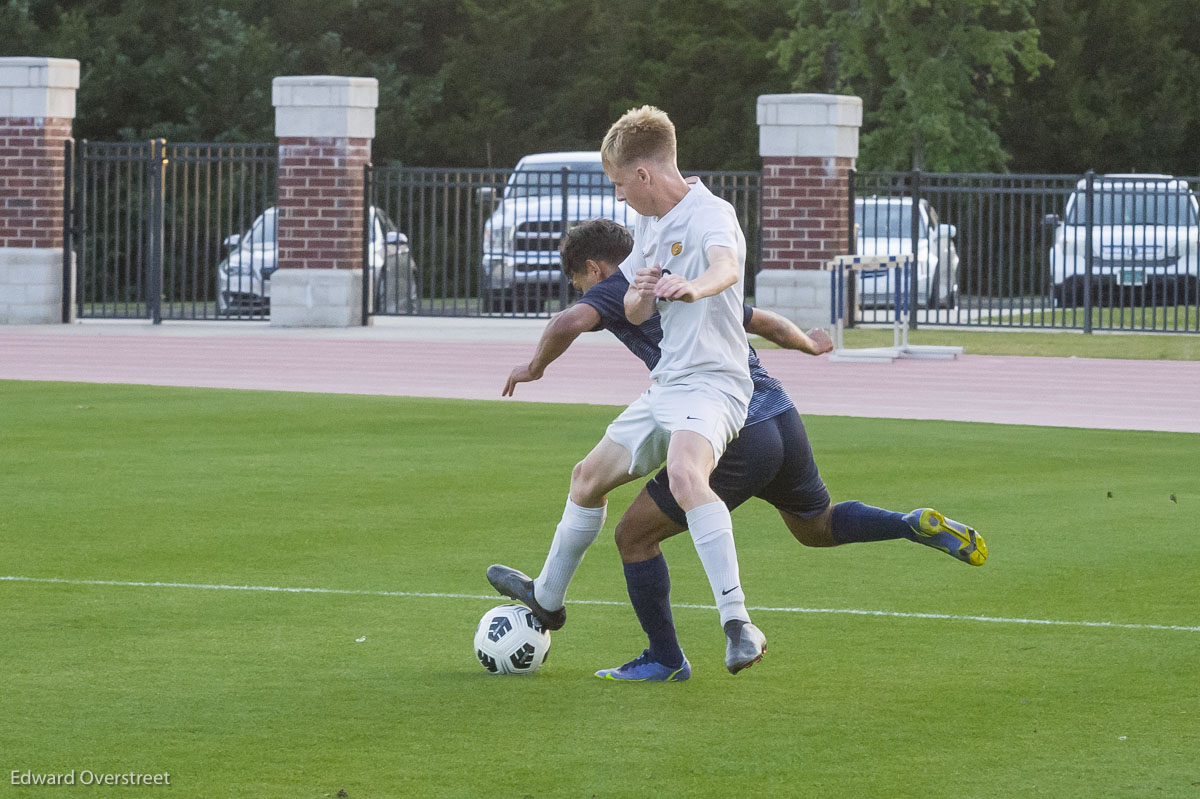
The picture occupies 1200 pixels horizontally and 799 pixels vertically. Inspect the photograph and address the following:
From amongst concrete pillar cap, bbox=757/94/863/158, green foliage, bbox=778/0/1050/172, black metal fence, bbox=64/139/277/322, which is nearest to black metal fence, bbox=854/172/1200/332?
concrete pillar cap, bbox=757/94/863/158

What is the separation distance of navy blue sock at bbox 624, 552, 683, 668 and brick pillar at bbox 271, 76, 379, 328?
1956 centimetres

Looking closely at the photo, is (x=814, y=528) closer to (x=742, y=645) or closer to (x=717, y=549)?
(x=717, y=549)

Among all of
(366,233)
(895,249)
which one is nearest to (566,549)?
(366,233)

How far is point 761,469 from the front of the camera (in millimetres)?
6422

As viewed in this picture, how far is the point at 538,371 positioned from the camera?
6.40 metres

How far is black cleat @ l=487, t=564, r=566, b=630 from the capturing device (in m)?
6.65

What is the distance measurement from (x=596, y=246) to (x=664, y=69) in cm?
4356

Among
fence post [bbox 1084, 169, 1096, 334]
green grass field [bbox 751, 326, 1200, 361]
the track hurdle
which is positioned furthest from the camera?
fence post [bbox 1084, 169, 1096, 334]

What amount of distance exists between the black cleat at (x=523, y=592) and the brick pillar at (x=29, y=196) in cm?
2075

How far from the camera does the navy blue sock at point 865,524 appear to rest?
6645 mm

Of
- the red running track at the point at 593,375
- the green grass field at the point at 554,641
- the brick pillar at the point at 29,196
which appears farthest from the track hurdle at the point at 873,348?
the brick pillar at the point at 29,196

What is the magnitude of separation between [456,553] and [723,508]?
320 centimetres

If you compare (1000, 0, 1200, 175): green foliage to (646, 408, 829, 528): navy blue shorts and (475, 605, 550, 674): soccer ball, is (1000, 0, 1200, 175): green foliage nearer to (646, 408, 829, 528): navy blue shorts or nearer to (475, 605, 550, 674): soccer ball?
(646, 408, 829, 528): navy blue shorts

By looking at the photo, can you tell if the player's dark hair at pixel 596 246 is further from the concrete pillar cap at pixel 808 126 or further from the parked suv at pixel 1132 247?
the parked suv at pixel 1132 247
